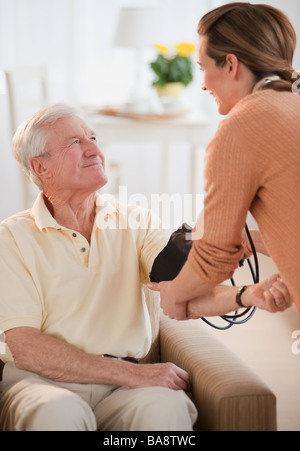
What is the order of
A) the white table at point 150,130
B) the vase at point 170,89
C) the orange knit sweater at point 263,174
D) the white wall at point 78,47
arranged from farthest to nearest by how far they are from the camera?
the white wall at point 78,47, the vase at point 170,89, the white table at point 150,130, the orange knit sweater at point 263,174

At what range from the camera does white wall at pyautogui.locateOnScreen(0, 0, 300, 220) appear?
5027mm

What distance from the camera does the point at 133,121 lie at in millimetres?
3957

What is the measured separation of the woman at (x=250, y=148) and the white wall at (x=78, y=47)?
3612mm

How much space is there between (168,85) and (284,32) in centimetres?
292

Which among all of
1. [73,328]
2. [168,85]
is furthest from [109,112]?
[73,328]

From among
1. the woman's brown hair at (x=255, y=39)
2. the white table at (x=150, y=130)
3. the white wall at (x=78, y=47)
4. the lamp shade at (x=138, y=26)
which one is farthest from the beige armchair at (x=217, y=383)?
the white wall at (x=78, y=47)

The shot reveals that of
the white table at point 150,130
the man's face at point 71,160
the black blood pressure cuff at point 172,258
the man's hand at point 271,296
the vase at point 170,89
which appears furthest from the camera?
the vase at point 170,89

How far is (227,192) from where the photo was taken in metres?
1.31

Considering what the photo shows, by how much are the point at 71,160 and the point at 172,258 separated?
0.40 meters

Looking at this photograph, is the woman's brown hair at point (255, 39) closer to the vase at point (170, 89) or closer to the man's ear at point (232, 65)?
the man's ear at point (232, 65)

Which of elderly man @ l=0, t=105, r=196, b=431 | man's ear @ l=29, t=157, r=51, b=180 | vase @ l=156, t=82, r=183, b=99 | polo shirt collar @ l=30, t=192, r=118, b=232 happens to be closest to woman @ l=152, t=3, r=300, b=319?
elderly man @ l=0, t=105, r=196, b=431

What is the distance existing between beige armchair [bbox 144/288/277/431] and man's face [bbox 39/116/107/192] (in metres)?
0.36

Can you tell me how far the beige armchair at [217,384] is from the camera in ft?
4.92
